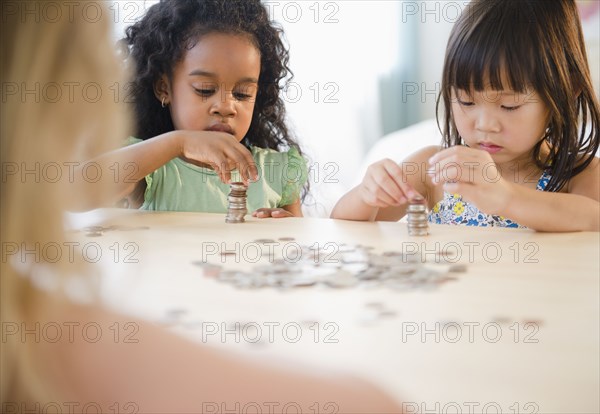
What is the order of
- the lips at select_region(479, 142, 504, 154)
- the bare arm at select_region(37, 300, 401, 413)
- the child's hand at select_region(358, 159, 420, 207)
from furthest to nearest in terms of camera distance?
1. the lips at select_region(479, 142, 504, 154)
2. the child's hand at select_region(358, 159, 420, 207)
3. the bare arm at select_region(37, 300, 401, 413)

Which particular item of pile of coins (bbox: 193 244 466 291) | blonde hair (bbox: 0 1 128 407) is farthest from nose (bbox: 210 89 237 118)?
blonde hair (bbox: 0 1 128 407)

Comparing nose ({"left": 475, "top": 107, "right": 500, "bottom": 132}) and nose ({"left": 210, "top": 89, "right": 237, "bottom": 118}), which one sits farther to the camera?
nose ({"left": 210, "top": 89, "right": 237, "bottom": 118})

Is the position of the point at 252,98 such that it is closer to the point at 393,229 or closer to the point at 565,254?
→ the point at 393,229

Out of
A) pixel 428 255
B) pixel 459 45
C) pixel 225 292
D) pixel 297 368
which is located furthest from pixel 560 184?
pixel 297 368

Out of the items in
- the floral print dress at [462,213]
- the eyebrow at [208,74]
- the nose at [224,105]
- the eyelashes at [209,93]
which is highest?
the eyebrow at [208,74]

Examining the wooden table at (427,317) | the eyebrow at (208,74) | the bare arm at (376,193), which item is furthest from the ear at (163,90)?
the wooden table at (427,317)

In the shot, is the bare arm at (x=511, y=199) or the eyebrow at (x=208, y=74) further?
the eyebrow at (x=208, y=74)

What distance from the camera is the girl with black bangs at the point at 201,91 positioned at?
6.44ft

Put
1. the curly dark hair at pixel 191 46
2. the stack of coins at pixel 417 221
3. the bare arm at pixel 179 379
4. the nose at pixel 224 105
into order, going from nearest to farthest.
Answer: the bare arm at pixel 179 379
the stack of coins at pixel 417 221
the nose at pixel 224 105
the curly dark hair at pixel 191 46

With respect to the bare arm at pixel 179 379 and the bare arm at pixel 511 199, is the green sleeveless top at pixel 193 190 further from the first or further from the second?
the bare arm at pixel 179 379

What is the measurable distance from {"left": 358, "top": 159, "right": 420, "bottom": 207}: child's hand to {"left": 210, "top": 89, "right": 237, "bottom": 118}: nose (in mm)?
667

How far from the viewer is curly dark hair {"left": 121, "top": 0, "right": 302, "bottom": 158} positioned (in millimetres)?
2051

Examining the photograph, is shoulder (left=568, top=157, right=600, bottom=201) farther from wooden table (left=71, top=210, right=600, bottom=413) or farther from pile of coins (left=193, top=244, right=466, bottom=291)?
pile of coins (left=193, top=244, right=466, bottom=291)

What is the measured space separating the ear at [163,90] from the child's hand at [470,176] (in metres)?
1.11
